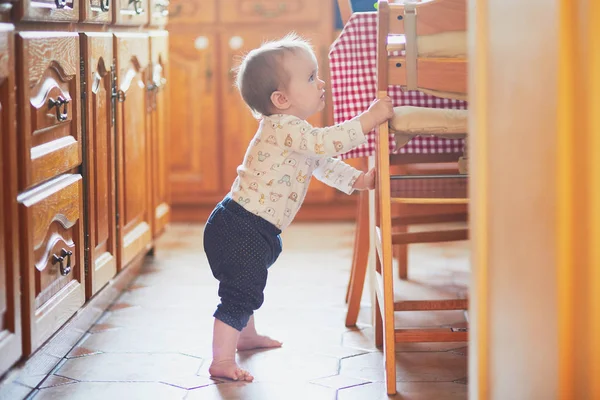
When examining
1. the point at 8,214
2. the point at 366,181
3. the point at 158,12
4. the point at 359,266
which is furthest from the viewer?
the point at 158,12

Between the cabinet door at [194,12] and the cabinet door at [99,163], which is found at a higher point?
the cabinet door at [194,12]

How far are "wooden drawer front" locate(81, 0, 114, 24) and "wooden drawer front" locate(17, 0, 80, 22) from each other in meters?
0.06

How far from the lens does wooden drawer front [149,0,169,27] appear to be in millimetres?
2867

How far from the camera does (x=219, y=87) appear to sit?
12.3 ft

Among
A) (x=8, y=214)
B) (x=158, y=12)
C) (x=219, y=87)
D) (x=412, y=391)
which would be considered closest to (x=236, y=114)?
(x=219, y=87)

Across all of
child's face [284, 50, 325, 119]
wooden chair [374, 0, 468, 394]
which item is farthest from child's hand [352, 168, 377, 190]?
child's face [284, 50, 325, 119]

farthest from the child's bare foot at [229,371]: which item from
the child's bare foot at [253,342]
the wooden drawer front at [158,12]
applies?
the wooden drawer front at [158,12]

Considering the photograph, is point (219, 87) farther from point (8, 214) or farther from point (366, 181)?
point (8, 214)

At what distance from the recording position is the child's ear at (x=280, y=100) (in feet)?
6.40

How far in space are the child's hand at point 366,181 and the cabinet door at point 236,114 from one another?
1.71m

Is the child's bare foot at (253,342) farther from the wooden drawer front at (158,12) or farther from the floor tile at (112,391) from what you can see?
the wooden drawer front at (158,12)

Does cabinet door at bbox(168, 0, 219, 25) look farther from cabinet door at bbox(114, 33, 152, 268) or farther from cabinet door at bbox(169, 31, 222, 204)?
cabinet door at bbox(114, 33, 152, 268)

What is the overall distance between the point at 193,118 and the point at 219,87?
17cm

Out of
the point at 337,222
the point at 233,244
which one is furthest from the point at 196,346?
the point at 337,222
